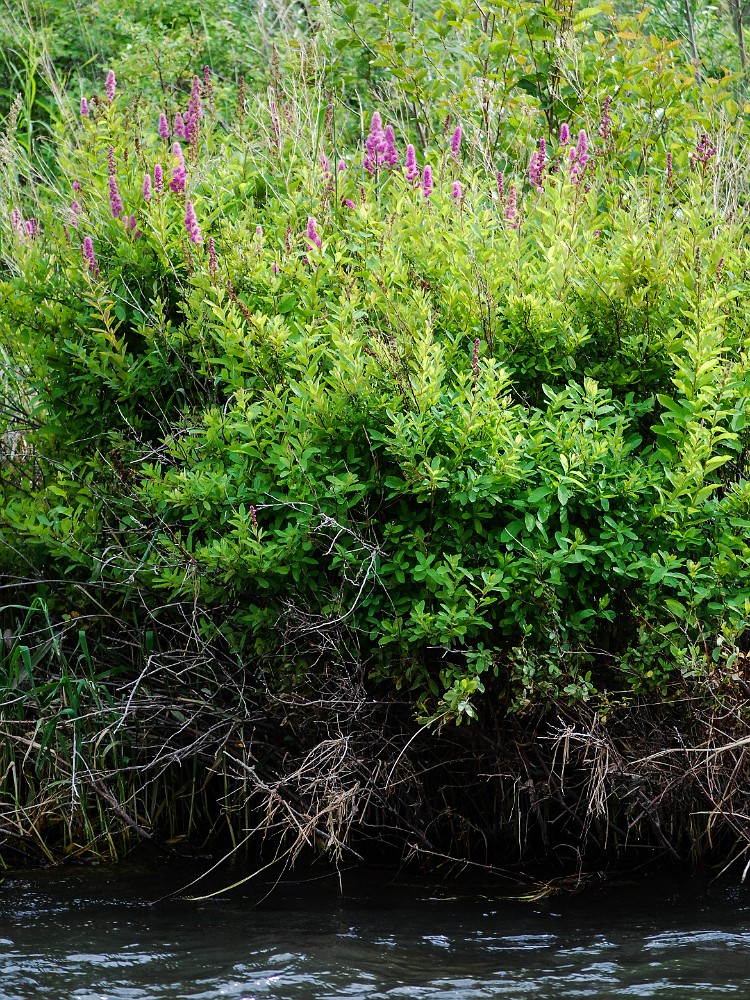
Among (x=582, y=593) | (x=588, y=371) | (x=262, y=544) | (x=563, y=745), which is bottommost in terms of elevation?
(x=563, y=745)

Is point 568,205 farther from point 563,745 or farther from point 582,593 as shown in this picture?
point 563,745

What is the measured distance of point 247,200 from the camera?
16.0 ft

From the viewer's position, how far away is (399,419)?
12.2 feet

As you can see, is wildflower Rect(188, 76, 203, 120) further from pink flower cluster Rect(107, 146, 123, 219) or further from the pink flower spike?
the pink flower spike

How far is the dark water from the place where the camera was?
134 inches

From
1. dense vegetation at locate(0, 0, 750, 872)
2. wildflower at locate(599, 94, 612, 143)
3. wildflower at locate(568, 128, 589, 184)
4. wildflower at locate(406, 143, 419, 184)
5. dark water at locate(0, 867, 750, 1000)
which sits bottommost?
dark water at locate(0, 867, 750, 1000)

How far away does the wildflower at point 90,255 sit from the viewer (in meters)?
4.38

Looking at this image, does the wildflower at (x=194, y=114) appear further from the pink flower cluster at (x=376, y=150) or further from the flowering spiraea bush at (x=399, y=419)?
the pink flower cluster at (x=376, y=150)

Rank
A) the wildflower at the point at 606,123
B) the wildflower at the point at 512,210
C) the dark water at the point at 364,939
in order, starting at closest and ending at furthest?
the dark water at the point at 364,939 → the wildflower at the point at 512,210 → the wildflower at the point at 606,123

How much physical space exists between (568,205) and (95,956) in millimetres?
3240

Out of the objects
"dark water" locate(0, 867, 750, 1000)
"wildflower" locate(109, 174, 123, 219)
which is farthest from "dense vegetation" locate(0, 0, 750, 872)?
"dark water" locate(0, 867, 750, 1000)

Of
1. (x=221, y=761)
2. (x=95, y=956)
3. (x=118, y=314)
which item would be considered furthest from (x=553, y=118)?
(x=95, y=956)

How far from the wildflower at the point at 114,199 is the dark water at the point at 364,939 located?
8.68ft

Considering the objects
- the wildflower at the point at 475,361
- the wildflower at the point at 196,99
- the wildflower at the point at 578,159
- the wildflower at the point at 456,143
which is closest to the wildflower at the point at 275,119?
the wildflower at the point at 196,99
